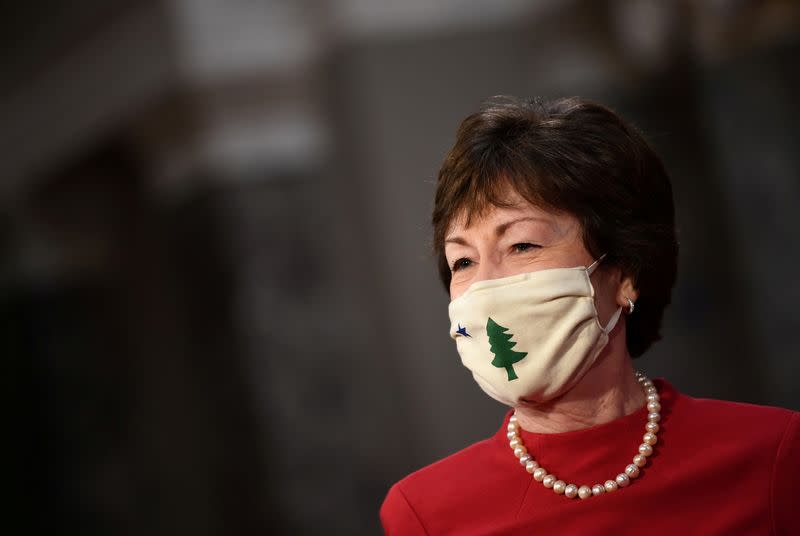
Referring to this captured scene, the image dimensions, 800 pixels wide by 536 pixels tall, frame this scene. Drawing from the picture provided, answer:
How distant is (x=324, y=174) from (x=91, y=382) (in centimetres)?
206

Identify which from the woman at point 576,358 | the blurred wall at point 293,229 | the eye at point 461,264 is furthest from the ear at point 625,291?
the blurred wall at point 293,229

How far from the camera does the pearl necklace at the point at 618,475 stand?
1732mm

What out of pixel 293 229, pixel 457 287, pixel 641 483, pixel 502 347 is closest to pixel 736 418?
pixel 641 483

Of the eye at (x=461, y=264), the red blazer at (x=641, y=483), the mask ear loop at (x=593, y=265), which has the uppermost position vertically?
the eye at (x=461, y=264)

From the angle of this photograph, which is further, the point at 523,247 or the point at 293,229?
the point at 293,229

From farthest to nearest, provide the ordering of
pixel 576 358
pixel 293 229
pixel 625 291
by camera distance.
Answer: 1. pixel 293 229
2. pixel 625 291
3. pixel 576 358

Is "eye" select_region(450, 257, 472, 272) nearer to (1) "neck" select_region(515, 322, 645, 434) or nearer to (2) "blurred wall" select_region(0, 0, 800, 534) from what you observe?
(1) "neck" select_region(515, 322, 645, 434)

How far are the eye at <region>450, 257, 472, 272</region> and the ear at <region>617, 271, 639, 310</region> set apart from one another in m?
0.28

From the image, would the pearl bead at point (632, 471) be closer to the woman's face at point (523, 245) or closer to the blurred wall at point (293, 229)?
the woman's face at point (523, 245)

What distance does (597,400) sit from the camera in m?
1.80

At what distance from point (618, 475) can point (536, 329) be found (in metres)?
0.29

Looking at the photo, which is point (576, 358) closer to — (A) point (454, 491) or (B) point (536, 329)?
(B) point (536, 329)

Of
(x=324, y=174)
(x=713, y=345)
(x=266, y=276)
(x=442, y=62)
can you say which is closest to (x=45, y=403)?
(x=266, y=276)

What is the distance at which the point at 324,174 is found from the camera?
5625mm
